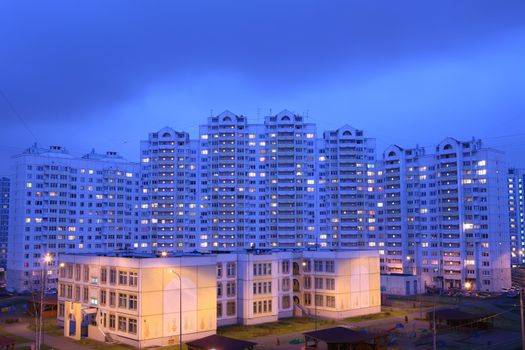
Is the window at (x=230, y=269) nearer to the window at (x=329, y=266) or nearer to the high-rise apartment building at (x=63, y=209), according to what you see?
the window at (x=329, y=266)

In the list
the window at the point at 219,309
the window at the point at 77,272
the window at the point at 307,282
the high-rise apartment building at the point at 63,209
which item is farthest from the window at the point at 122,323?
the high-rise apartment building at the point at 63,209

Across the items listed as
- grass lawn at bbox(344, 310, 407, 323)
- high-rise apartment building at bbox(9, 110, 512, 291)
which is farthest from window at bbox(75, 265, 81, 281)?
high-rise apartment building at bbox(9, 110, 512, 291)

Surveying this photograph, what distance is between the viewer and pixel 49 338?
6694 cm

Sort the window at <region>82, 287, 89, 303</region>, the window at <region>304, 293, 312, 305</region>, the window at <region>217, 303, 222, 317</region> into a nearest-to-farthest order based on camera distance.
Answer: the window at <region>82, 287, 89, 303</region> < the window at <region>217, 303, 222, 317</region> < the window at <region>304, 293, 312, 305</region>

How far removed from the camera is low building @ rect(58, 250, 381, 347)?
2452 inches

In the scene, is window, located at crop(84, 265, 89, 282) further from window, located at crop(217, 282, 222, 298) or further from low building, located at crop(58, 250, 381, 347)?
window, located at crop(217, 282, 222, 298)

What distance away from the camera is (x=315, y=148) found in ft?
566

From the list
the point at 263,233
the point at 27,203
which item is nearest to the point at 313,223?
the point at 263,233

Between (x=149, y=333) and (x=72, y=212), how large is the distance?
336 feet

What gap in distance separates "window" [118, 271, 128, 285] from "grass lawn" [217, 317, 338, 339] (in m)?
14.8

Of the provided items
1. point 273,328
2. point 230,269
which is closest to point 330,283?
point 273,328

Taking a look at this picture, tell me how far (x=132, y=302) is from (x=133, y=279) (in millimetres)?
2714

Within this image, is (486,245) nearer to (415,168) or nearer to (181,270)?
(415,168)

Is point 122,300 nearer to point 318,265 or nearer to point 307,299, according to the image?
point 307,299
